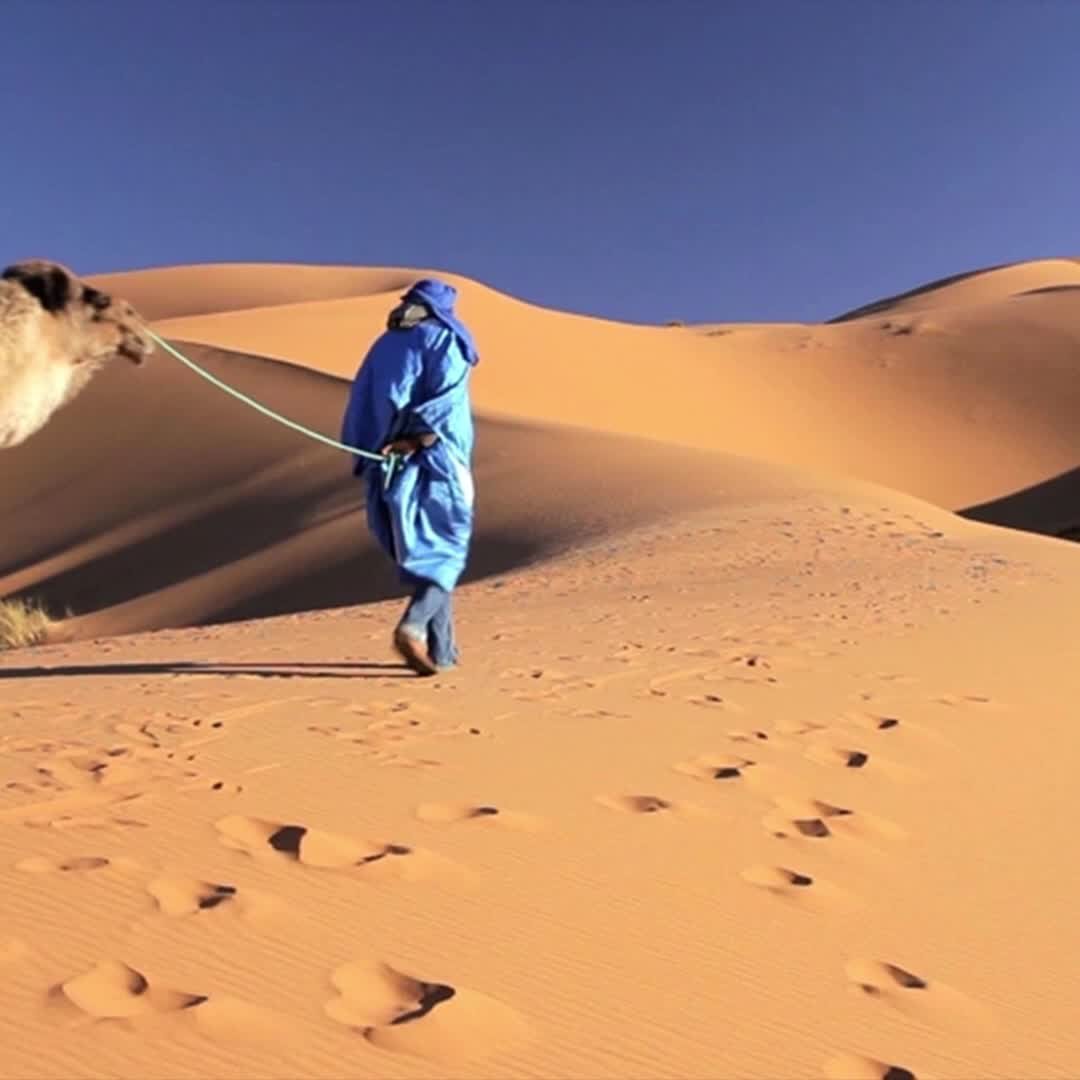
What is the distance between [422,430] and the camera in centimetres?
610

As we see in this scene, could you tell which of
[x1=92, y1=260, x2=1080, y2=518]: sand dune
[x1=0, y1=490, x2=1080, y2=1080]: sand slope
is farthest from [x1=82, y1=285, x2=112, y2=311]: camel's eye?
[x1=92, y1=260, x2=1080, y2=518]: sand dune

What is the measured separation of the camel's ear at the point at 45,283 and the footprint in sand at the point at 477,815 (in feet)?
9.73

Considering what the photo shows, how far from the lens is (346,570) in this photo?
15.3m

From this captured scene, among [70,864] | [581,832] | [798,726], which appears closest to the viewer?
[70,864]

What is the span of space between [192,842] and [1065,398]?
40.1 metres

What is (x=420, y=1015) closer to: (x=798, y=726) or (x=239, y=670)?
(x=798, y=726)

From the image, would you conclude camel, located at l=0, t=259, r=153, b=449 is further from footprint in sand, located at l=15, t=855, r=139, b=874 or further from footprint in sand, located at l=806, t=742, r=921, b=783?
footprint in sand, located at l=806, t=742, r=921, b=783

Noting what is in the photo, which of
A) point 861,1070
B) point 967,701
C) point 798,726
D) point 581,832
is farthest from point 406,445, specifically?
point 861,1070

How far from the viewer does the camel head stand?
539cm

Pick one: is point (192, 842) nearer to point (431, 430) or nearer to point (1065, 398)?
point (431, 430)

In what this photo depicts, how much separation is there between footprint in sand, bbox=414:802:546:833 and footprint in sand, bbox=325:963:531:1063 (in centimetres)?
102

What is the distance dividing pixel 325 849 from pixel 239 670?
354 cm

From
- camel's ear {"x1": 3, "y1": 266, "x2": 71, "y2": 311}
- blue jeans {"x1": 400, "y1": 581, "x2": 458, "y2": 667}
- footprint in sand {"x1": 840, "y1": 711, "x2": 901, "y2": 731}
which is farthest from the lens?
blue jeans {"x1": 400, "y1": 581, "x2": 458, "y2": 667}

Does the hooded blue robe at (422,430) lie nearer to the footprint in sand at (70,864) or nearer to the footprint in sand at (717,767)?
the footprint in sand at (717,767)
